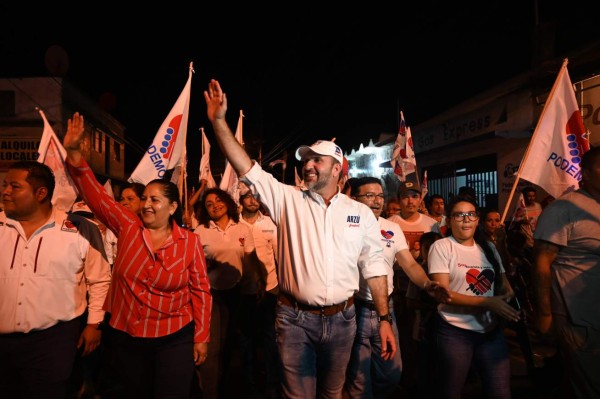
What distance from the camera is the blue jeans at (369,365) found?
13.1 feet

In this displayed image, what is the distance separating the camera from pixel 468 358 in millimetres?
3664

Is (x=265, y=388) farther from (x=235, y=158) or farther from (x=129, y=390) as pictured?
(x=235, y=158)

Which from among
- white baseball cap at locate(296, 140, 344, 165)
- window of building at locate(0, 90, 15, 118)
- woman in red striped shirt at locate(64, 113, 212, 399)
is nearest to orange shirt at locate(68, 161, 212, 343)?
woman in red striped shirt at locate(64, 113, 212, 399)

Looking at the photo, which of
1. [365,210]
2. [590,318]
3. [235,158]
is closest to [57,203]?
[235,158]

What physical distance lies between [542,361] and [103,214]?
16.0 feet

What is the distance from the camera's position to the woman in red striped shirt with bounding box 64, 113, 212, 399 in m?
3.21

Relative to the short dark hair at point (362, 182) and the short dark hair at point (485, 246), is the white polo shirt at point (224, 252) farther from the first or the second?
the short dark hair at point (485, 246)

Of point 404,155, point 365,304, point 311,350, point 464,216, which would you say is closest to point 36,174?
point 311,350

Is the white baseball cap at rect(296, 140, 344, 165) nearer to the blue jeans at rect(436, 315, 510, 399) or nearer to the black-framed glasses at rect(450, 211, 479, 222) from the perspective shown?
the black-framed glasses at rect(450, 211, 479, 222)

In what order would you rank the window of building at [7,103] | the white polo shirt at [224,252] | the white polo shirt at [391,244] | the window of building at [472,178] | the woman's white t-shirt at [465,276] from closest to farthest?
the woman's white t-shirt at [465,276], the white polo shirt at [391,244], the white polo shirt at [224,252], the window of building at [472,178], the window of building at [7,103]

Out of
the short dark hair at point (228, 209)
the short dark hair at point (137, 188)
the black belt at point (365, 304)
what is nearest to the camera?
the black belt at point (365, 304)

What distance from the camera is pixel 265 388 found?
16.7 feet

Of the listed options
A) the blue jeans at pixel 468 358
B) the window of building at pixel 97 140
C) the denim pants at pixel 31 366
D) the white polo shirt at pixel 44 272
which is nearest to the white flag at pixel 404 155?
the blue jeans at pixel 468 358

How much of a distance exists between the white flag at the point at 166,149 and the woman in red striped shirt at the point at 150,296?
2234 millimetres
